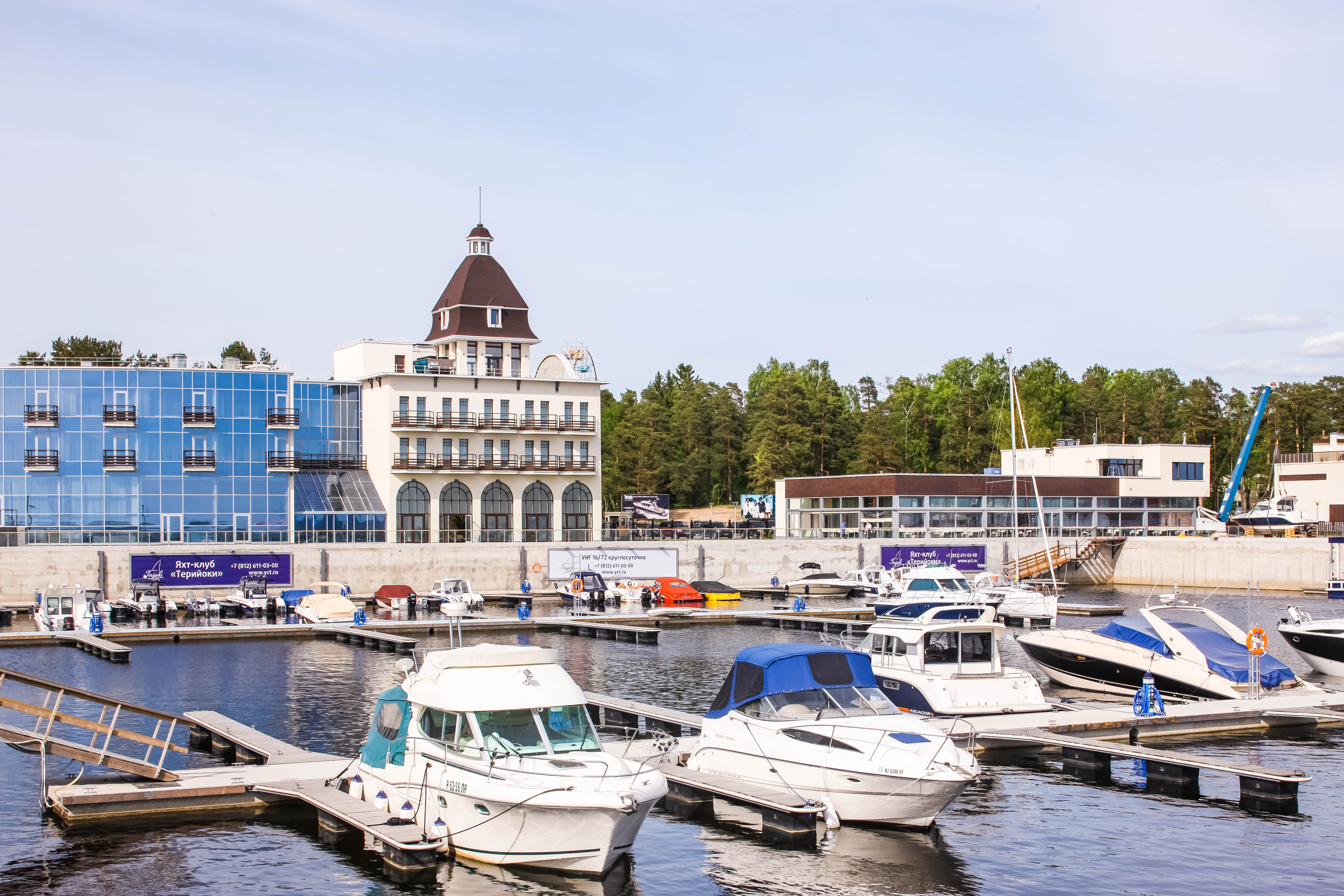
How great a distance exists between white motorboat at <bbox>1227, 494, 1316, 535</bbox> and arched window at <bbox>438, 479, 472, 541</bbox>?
68725 millimetres

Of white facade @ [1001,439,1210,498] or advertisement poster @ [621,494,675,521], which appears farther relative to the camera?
white facade @ [1001,439,1210,498]

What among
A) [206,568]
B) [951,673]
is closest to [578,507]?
[206,568]

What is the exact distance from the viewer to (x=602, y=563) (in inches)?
3307

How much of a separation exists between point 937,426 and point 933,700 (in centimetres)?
13523

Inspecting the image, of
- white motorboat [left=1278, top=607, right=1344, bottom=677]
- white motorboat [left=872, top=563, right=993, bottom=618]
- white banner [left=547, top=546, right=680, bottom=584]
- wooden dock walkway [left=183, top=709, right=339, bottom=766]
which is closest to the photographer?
wooden dock walkway [left=183, top=709, right=339, bottom=766]

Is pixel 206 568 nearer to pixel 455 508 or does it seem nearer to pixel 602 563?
pixel 455 508

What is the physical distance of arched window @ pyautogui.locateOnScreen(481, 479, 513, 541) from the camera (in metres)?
Answer: 91.3

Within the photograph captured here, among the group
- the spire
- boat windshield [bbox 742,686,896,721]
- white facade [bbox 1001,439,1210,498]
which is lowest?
boat windshield [bbox 742,686,896,721]

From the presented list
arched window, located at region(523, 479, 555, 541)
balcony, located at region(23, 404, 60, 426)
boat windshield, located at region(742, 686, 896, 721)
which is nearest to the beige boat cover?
balcony, located at region(23, 404, 60, 426)

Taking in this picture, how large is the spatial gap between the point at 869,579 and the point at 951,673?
5196 centimetres

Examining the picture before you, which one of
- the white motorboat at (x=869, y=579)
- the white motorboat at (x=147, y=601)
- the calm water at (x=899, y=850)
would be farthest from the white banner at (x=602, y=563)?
the calm water at (x=899, y=850)

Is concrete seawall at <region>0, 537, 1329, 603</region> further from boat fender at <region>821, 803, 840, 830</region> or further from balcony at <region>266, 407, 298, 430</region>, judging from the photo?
boat fender at <region>821, 803, 840, 830</region>

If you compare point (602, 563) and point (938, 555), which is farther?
point (938, 555)

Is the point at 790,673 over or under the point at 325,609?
over
